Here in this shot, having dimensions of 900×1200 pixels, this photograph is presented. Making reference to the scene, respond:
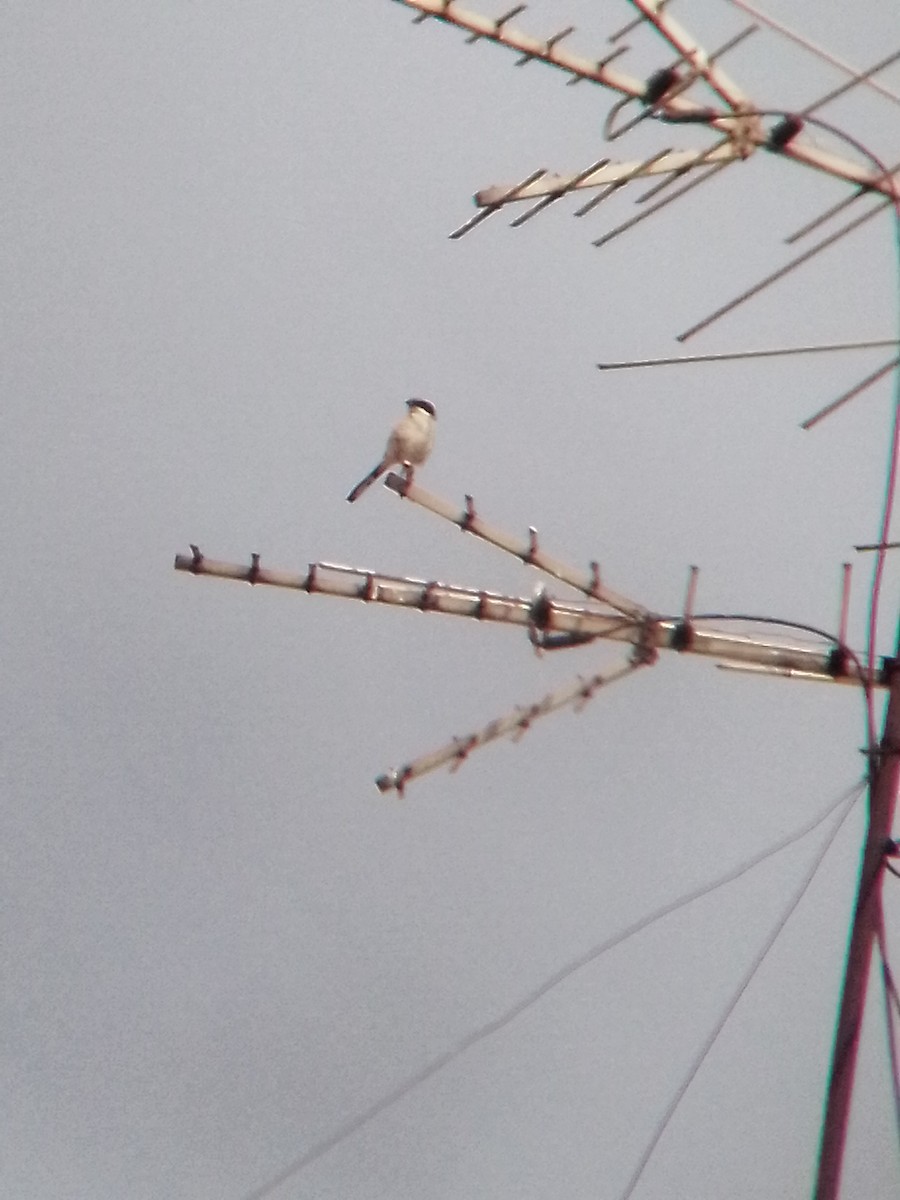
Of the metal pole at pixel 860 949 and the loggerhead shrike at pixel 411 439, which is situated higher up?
the loggerhead shrike at pixel 411 439

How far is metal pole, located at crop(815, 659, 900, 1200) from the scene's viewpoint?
610cm

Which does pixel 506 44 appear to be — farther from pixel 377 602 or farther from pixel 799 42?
pixel 377 602

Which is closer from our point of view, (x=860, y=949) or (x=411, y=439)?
(x=860, y=949)

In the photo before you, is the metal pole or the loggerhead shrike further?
the loggerhead shrike

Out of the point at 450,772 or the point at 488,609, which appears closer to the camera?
the point at 488,609

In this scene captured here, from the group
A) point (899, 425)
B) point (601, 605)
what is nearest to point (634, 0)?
point (899, 425)

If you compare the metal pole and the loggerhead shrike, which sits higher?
the loggerhead shrike

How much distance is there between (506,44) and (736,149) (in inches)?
48.4

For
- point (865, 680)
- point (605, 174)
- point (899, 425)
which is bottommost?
point (865, 680)

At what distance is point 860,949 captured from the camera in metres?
6.32

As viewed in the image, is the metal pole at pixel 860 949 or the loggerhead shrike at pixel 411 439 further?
the loggerhead shrike at pixel 411 439

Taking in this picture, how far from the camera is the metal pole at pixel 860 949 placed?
610cm

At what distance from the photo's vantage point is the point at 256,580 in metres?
7.33

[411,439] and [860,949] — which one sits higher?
[411,439]
